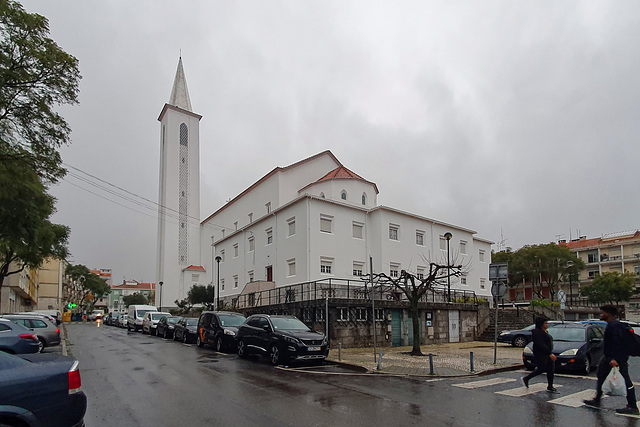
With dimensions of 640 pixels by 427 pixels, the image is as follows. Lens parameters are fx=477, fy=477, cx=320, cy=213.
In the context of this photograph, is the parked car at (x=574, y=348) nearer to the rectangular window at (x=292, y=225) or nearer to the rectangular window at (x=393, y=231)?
the rectangular window at (x=292, y=225)

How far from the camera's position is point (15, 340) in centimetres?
1328

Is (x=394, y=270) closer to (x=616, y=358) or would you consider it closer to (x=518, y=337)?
(x=518, y=337)

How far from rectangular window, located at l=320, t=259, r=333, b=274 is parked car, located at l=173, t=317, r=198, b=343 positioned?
996 centimetres

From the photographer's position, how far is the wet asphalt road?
760 centimetres

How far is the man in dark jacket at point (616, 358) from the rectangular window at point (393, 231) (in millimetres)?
27579

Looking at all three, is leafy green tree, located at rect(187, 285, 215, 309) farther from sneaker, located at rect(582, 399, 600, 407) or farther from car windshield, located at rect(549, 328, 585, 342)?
sneaker, located at rect(582, 399, 600, 407)

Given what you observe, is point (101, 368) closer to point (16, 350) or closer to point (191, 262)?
point (16, 350)

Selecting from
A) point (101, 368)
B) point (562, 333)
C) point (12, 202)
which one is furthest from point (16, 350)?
point (562, 333)

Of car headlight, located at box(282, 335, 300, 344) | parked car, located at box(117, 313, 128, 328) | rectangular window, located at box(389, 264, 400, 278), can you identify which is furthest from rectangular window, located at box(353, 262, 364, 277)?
parked car, located at box(117, 313, 128, 328)

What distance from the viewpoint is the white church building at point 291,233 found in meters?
33.6

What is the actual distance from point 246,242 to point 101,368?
92.6 feet

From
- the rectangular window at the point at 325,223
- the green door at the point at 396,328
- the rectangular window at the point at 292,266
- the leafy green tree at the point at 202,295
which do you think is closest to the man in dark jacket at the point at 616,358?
the green door at the point at 396,328

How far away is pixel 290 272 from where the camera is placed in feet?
112

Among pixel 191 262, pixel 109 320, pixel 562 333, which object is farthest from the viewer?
pixel 191 262
